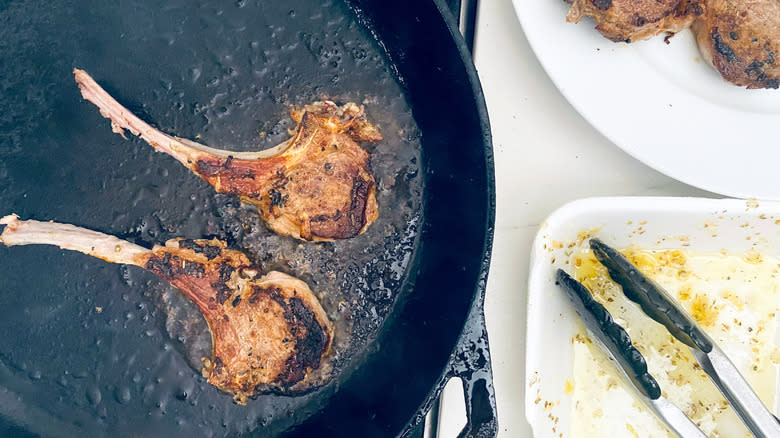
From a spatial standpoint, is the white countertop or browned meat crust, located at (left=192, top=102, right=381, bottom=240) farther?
the white countertop

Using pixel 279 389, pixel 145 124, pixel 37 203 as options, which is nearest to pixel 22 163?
pixel 37 203

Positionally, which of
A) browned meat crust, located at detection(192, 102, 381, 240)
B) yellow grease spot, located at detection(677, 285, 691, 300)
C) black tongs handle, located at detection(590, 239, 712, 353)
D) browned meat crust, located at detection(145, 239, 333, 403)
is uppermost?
browned meat crust, located at detection(192, 102, 381, 240)

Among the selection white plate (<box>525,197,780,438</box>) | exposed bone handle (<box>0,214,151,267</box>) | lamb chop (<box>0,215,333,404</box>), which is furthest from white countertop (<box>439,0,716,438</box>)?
exposed bone handle (<box>0,214,151,267</box>)

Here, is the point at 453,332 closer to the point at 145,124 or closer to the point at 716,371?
the point at 716,371

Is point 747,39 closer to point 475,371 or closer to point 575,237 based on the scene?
point 575,237

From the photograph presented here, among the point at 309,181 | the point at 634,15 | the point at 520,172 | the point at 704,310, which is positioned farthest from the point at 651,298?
the point at 309,181

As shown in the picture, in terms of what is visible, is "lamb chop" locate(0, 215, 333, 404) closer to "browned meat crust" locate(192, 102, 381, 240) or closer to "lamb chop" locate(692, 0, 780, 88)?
"browned meat crust" locate(192, 102, 381, 240)
